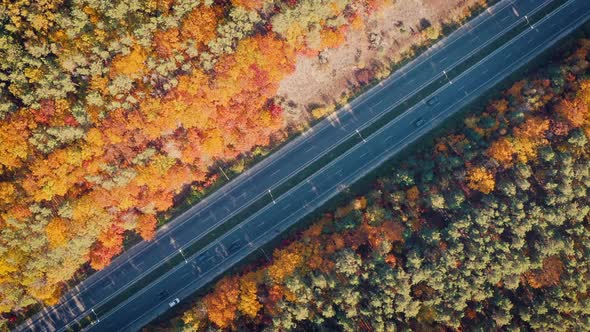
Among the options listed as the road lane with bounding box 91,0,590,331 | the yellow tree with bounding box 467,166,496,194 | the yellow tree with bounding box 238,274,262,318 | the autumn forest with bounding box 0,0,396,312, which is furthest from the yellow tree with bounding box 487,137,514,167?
the yellow tree with bounding box 238,274,262,318

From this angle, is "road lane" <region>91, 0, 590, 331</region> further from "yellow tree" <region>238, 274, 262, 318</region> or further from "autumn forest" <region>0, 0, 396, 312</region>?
"autumn forest" <region>0, 0, 396, 312</region>

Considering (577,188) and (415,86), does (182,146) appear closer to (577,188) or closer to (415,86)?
(415,86)

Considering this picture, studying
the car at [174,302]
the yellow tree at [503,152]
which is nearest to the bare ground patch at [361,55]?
the yellow tree at [503,152]

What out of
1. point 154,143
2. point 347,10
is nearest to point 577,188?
point 347,10

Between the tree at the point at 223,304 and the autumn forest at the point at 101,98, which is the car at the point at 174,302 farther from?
the autumn forest at the point at 101,98

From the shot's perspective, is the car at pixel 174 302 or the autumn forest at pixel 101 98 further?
the car at pixel 174 302

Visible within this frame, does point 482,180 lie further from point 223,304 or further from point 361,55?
point 223,304
